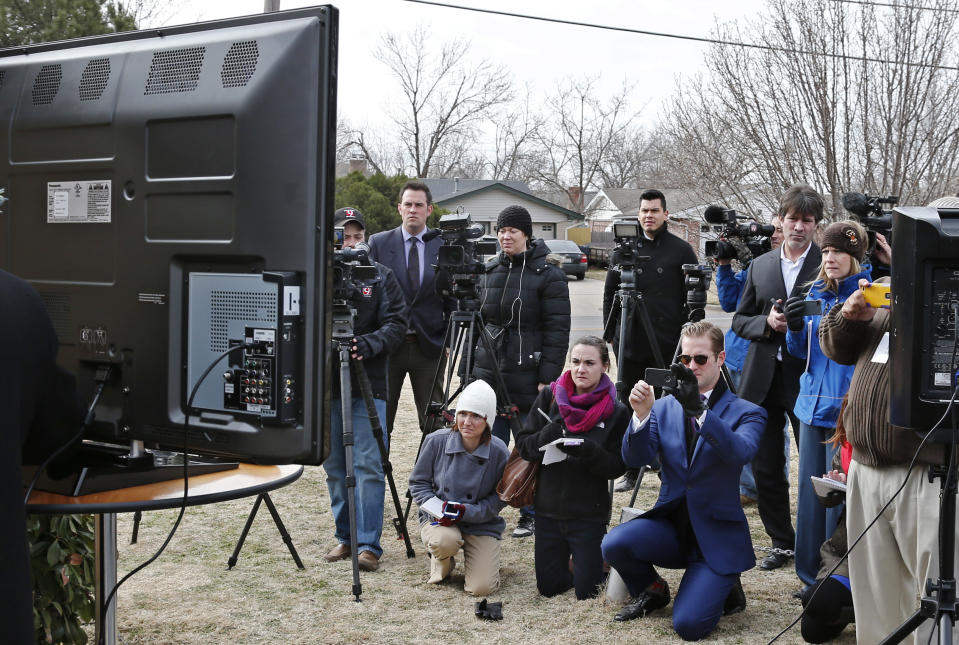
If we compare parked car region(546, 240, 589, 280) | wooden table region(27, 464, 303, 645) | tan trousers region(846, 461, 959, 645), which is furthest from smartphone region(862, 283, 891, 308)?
parked car region(546, 240, 589, 280)

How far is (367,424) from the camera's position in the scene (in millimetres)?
4781

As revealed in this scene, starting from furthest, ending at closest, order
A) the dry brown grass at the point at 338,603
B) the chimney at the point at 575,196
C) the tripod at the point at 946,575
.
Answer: the chimney at the point at 575,196 → the dry brown grass at the point at 338,603 → the tripod at the point at 946,575

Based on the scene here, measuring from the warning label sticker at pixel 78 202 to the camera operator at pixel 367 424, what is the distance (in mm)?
2518

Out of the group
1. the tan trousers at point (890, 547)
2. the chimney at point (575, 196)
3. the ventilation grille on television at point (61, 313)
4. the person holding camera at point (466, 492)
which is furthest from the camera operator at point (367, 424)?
the chimney at point (575, 196)

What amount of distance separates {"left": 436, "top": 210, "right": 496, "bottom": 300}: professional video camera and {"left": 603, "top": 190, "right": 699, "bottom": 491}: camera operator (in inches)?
42.0

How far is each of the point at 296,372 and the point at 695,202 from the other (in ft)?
51.3

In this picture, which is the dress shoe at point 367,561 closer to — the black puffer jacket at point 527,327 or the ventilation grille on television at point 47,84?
the black puffer jacket at point 527,327

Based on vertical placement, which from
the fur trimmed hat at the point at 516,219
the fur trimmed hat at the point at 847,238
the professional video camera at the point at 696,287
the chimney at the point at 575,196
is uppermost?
the chimney at the point at 575,196

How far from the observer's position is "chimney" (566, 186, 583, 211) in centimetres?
5338

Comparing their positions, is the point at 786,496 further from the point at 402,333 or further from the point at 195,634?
the point at 195,634

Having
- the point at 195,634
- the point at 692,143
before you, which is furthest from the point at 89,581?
the point at 692,143

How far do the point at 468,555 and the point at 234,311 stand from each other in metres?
2.95

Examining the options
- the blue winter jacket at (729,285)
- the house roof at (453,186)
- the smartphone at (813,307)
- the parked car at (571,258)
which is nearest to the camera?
the smartphone at (813,307)

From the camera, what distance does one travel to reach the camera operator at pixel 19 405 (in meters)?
1.72
